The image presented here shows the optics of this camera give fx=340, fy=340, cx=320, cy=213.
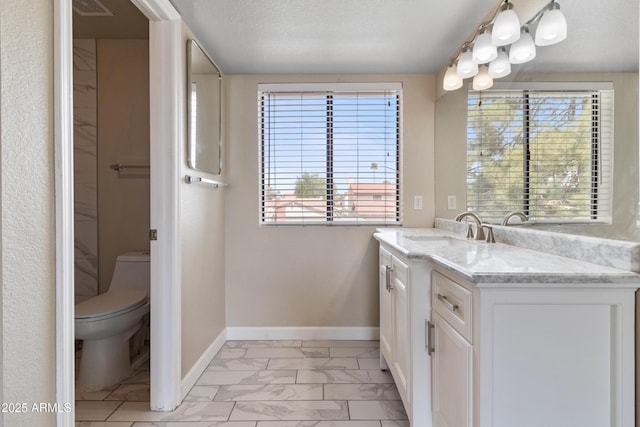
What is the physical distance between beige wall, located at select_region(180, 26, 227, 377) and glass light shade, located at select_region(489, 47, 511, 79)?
5.77ft

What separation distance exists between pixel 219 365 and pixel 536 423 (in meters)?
1.95

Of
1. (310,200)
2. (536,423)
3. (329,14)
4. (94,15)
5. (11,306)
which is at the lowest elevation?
(536,423)

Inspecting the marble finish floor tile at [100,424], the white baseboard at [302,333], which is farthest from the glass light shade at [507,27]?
the marble finish floor tile at [100,424]

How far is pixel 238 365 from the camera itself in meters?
2.37

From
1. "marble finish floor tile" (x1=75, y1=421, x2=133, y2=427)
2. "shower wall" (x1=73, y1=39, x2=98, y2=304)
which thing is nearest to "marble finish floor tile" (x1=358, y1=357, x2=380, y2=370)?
"marble finish floor tile" (x1=75, y1=421, x2=133, y2=427)

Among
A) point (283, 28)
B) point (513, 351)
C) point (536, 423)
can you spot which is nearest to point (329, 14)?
point (283, 28)

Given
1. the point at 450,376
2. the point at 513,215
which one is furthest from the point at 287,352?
the point at 513,215

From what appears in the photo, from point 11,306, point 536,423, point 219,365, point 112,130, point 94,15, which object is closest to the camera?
point 11,306

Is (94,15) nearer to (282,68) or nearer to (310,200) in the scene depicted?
(282,68)

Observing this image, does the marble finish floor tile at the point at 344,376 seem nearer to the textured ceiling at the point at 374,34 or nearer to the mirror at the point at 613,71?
the mirror at the point at 613,71

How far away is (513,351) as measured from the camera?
3.47ft

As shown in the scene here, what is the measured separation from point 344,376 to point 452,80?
2087 millimetres

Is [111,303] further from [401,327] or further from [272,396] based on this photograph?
[401,327]

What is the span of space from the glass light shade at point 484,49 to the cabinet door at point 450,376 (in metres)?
1.39
